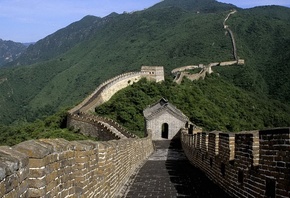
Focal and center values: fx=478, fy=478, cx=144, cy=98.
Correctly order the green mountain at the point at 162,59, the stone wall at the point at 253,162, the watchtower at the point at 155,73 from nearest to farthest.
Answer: the stone wall at the point at 253,162 < the watchtower at the point at 155,73 < the green mountain at the point at 162,59

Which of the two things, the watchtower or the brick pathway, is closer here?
the brick pathway

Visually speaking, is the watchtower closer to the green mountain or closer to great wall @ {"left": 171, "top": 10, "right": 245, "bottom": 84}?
great wall @ {"left": 171, "top": 10, "right": 245, "bottom": 84}

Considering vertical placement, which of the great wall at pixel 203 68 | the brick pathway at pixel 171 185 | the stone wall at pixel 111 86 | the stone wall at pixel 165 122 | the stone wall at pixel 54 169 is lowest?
the brick pathway at pixel 171 185

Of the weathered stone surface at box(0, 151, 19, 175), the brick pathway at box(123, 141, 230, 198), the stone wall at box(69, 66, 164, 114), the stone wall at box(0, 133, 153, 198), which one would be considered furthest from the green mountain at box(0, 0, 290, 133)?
the weathered stone surface at box(0, 151, 19, 175)

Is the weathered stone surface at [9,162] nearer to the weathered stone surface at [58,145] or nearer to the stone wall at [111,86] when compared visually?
the weathered stone surface at [58,145]

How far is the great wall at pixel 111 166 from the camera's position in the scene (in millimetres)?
3593

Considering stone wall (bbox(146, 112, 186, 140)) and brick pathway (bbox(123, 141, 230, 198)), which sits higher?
stone wall (bbox(146, 112, 186, 140))

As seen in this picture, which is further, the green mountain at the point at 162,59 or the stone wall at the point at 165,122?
the green mountain at the point at 162,59

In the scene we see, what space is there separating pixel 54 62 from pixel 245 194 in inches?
5544

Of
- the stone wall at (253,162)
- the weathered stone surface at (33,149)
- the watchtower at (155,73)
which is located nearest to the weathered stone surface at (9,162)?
the weathered stone surface at (33,149)

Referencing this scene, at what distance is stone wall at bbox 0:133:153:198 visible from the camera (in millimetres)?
3229

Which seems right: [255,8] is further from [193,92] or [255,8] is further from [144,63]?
[193,92]

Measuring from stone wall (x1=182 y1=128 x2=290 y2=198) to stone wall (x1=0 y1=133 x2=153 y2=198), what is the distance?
2.24 metres

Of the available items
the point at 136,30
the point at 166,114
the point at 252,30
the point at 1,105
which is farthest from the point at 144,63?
the point at 166,114
